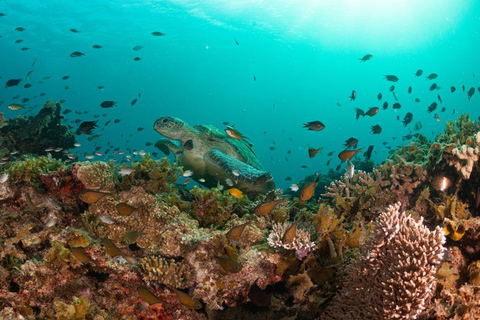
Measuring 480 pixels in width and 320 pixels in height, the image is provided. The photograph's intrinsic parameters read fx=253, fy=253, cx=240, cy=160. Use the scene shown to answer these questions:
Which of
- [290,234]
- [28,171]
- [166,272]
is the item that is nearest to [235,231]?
[290,234]

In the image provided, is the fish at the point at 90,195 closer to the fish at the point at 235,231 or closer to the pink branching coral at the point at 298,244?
the fish at the point at 235,231

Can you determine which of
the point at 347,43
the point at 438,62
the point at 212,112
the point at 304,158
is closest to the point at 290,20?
the point at 347,43

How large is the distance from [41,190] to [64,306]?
8.62 feet

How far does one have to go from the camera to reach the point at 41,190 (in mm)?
4516

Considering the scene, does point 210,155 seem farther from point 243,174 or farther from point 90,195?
point 90,195

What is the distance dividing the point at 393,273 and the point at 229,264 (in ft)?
5.77

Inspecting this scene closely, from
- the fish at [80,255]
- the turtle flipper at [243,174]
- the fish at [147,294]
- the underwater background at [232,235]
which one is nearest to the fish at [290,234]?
the underwater background at [232,235]

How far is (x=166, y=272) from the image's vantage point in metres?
3.28

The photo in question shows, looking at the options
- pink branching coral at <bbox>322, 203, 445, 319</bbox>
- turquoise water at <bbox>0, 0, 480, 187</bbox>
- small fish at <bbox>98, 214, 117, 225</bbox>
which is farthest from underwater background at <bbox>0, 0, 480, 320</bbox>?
turquoise water at <bbox>0, 0, 480, 187</bbox>

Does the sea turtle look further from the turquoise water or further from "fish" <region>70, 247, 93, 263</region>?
the turquoise water

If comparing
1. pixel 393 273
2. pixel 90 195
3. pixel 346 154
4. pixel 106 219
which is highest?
pixel 393 273

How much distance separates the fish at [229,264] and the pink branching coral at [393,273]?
4.07ft

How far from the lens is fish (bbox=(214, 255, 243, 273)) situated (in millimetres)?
3021

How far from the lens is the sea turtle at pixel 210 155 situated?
22.1ft
